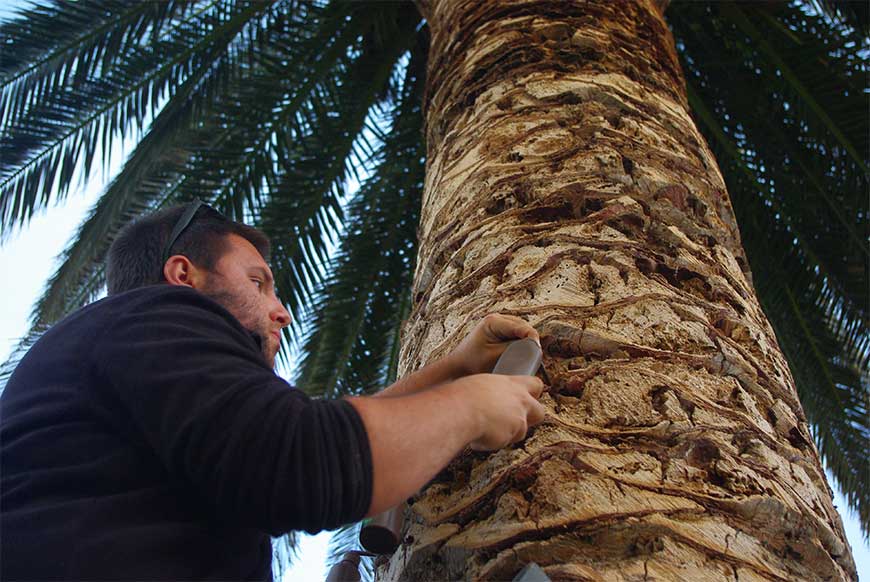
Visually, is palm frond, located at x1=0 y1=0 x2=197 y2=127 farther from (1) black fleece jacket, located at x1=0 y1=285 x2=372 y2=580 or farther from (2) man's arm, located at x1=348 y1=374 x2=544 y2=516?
(2) man's arm, located at x1=348 y1=374 x2=544 y2=516

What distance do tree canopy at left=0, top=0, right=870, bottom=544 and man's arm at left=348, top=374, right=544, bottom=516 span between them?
4397 mm

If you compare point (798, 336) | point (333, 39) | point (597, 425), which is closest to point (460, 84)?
point (597, 425)

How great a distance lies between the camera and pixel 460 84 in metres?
3.11

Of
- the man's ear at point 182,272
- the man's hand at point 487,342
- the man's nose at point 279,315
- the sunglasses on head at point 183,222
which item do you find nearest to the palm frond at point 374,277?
the sunglasses on head at point 183,222

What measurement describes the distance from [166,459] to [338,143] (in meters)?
5.02

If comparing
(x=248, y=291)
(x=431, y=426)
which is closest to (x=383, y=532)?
(x=431, y=426)

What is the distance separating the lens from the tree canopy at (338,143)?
5449 millimetres

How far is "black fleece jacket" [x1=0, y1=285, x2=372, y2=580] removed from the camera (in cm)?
130

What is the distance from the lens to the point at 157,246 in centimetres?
221

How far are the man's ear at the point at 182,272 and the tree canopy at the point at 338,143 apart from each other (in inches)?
145

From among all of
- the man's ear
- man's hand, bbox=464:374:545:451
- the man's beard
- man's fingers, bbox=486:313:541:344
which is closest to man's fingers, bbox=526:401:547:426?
man's hand, bbox=464:374:545:451

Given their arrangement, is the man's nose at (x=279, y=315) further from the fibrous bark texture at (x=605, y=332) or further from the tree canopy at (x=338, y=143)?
the tree canopy at (x=338, y=143)

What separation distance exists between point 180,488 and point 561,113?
1699mm

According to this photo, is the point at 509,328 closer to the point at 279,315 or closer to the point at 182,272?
the point at 279,315
